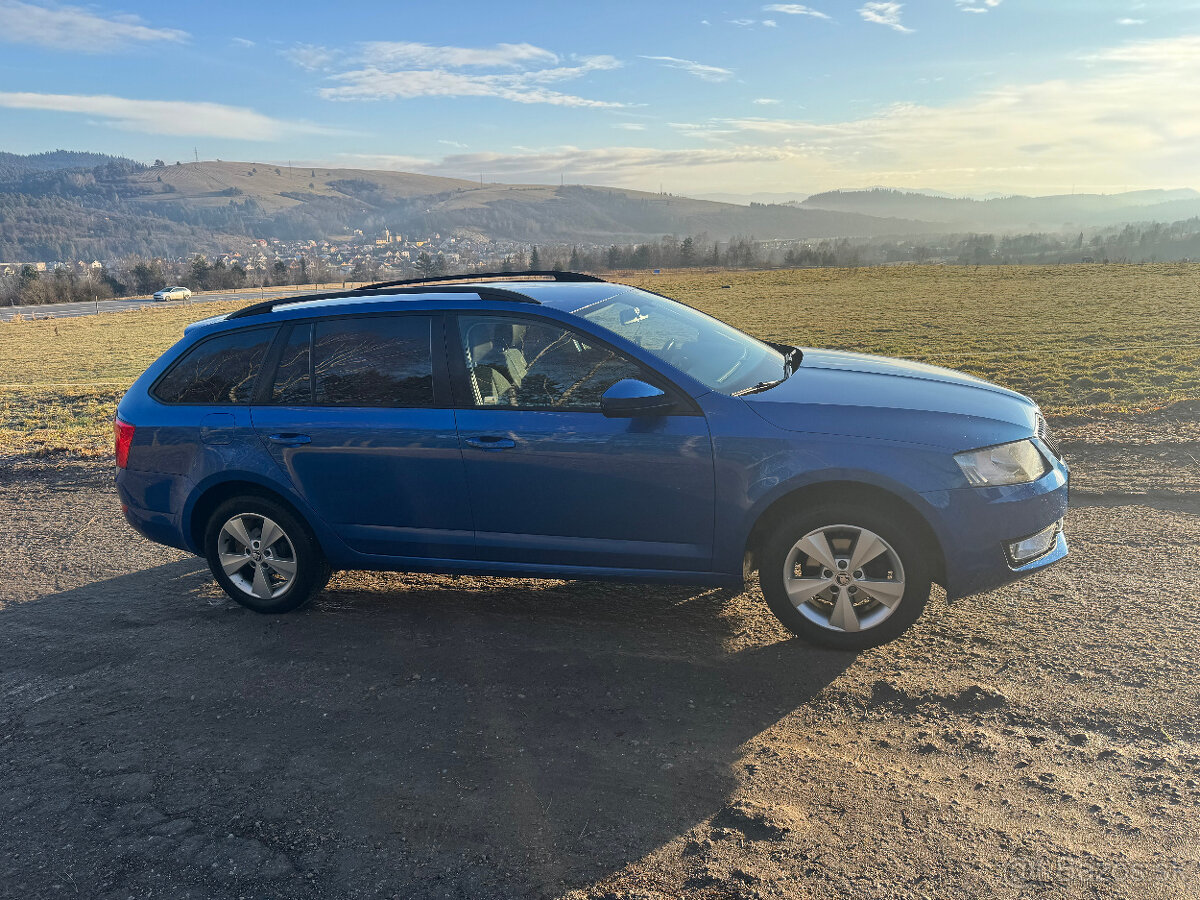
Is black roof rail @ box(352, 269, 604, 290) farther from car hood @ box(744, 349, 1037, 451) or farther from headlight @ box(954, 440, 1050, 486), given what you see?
headlight @ box(954, 440, 1050, 486)

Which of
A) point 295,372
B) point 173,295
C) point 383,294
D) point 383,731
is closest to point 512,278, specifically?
point 383,294

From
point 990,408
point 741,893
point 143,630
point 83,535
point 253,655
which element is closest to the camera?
point 741,893

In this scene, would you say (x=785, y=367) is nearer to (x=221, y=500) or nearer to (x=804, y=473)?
(x=804, y=473)

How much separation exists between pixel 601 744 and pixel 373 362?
239 cm

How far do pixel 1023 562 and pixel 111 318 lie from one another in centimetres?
6147

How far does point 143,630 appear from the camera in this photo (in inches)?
183

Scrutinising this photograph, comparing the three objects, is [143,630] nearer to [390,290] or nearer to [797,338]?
[390,290]

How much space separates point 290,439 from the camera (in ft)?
14.8

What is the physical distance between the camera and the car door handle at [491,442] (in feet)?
13.5

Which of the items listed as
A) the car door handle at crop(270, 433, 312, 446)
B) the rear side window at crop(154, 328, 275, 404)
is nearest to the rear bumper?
the car door handle at crop(270, 433, 312, 446)

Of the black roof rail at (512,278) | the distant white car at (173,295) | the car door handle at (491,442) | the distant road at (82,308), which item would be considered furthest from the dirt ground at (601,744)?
the distant white car at (173,295)

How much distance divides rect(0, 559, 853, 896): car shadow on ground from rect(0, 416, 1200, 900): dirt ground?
0.05 feet

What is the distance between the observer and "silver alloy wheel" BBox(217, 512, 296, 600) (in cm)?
472

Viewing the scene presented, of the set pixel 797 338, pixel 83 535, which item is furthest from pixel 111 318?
pixel 83 535
